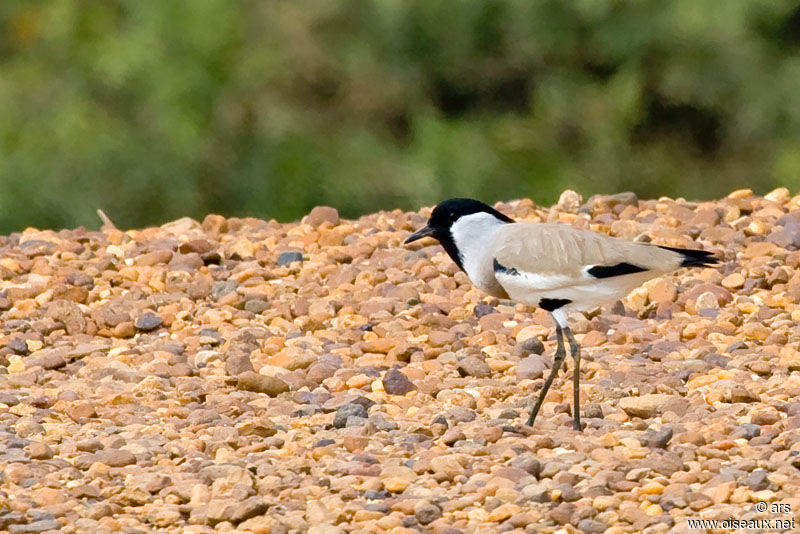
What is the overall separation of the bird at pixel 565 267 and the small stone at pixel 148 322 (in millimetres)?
1361

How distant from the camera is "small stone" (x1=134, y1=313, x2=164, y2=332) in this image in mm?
5254

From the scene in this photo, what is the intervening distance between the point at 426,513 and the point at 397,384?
1088 millimetres

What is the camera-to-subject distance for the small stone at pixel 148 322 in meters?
5.25

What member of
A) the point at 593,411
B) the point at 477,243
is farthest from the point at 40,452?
the point at 593,411

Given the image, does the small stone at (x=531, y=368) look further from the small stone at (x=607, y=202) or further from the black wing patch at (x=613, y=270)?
the small stone at (x=607, y=202)

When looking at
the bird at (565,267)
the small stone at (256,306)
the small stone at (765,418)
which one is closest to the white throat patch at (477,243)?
the bird at (565,267)

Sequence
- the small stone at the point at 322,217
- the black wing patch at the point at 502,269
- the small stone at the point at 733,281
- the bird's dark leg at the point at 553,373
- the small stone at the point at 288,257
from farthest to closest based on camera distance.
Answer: the small stone at the point at 322,217
the small stone at the point at 288,257
the small stone at the point at 733,281
the black wing patch at the point at 502,269
the bird's dark leg at the point at 553,373

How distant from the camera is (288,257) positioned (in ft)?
19.3

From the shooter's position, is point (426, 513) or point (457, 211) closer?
point (426, 513)

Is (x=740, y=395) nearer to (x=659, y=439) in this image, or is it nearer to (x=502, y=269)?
(x=659, y=439)

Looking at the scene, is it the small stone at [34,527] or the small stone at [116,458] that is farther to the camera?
the small stone at [116,458]

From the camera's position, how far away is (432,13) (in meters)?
9.16

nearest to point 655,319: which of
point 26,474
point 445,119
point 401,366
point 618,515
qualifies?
point 401,366

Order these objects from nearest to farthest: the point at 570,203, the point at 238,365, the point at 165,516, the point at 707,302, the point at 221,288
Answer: the point at 165,516, the point at 238,365, the point at 707,302, the point at 221,288, the point at 570,203
